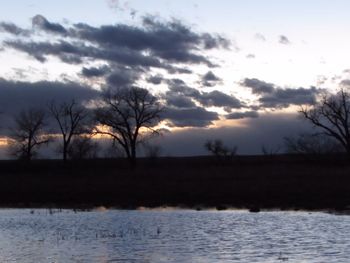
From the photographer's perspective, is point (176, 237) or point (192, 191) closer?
point (176, 237)

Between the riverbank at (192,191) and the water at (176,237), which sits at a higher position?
the riverbank at (192,191)

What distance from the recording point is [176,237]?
25969 millimetres

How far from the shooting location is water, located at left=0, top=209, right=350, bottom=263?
68.2 feet

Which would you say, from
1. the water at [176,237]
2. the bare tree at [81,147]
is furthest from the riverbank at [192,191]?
the bare tree at [81,147]

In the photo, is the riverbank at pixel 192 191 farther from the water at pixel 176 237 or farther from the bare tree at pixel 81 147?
the bare tree at pixel 81 147

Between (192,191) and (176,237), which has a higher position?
(192,191)

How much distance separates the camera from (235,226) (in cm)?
2945

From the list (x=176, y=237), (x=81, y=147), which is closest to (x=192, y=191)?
(x=176, y=237)

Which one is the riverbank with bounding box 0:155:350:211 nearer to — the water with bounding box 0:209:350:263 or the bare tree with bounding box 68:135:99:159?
the water with bounding box 0:209:350:263

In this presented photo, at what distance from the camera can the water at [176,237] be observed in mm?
20797

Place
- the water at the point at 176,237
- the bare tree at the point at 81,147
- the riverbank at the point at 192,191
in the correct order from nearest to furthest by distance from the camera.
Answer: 1. the water at the point at 176,237
2. the riverbank at the point at 192,191
3. the bare tree at the point at 81,147

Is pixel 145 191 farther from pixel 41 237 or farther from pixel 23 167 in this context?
pixel 23 167

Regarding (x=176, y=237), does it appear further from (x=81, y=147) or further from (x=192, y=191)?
(x=81, y=147)

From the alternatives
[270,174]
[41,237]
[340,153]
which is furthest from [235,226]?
[340,153]
